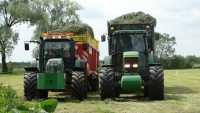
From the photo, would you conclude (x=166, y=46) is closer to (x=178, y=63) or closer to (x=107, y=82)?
(x=178, y=63)

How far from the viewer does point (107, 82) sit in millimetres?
20328

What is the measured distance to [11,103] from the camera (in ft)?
33.2

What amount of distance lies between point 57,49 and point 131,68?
122 inches

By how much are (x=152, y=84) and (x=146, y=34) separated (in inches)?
90.8

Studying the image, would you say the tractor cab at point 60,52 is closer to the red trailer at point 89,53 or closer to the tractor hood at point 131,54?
the red trailer at point 89,53

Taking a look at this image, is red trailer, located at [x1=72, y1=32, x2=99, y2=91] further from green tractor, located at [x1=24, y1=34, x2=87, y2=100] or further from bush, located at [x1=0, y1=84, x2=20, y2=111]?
bush, located at [x1=0, y1=84, x2=20, y2=111]

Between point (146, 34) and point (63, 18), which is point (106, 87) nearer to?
point (146, 34)

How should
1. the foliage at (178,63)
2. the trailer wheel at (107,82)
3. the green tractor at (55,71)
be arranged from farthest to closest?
the foliage at (178,63)
the green tractor at (55,71)
the trailer wheel at (107,82)

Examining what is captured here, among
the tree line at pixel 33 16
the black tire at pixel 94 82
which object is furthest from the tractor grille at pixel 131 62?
the tree line at pixel 33 16

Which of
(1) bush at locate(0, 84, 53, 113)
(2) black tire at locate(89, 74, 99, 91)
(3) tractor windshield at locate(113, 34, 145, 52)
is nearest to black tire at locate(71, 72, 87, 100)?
(3) tractor windshield at locate(113, 34, 145, 52)

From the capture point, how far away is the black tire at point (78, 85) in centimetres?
2036

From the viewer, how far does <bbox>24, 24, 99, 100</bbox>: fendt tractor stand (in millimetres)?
20500

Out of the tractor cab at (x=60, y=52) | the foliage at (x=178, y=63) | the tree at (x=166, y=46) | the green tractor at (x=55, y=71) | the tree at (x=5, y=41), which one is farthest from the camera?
the tree at (x=166, y=46)

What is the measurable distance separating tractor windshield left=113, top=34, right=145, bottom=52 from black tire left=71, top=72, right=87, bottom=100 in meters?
2.03
